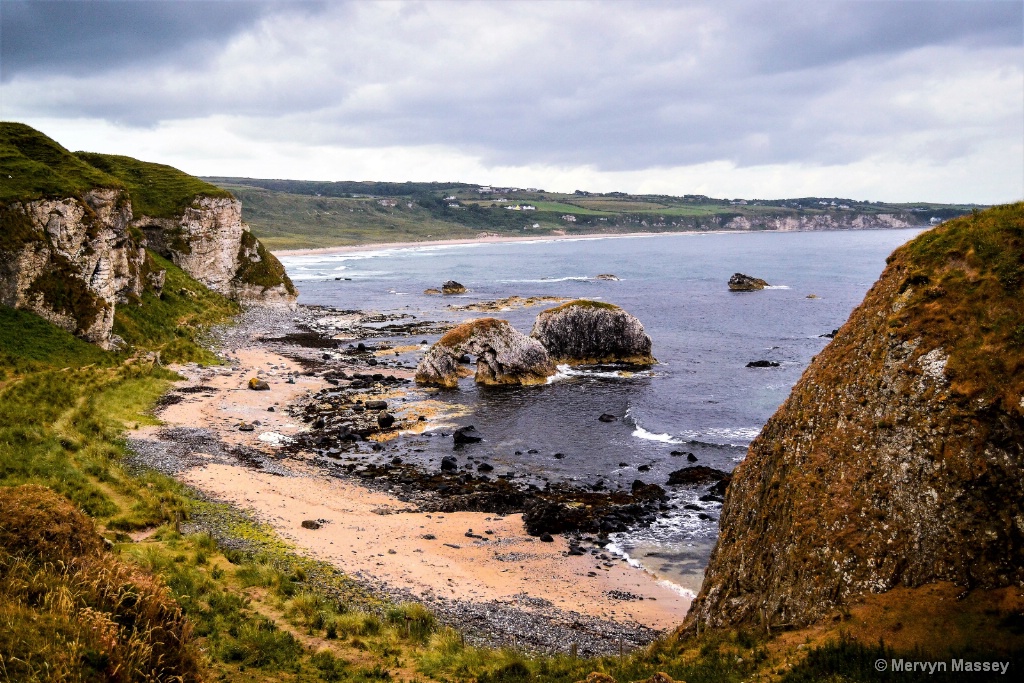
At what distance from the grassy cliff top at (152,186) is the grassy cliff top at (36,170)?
25464 millimetres

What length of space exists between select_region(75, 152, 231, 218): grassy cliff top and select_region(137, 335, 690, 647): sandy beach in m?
55.5

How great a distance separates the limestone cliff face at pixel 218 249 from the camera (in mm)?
82375

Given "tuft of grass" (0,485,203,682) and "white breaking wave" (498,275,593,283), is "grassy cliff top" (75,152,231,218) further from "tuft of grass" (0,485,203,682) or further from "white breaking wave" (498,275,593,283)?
"tuft of grass" (0,485,203,682)

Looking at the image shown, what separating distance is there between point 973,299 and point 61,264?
164 feet

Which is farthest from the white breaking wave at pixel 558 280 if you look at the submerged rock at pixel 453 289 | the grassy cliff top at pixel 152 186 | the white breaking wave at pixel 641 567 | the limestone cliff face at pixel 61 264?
the white breaking wave at pixel 641 567

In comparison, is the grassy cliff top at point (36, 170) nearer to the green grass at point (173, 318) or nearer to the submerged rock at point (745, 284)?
the green grass at point (173, 318)

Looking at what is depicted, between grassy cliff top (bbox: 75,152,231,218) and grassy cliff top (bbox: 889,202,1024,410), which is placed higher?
grassy cliff top (bbox: 75,152,231,218)

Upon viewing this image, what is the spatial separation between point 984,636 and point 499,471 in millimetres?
26249

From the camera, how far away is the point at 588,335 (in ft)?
201

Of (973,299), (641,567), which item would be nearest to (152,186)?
(641,567)

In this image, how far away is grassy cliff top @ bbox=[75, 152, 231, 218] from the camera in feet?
269

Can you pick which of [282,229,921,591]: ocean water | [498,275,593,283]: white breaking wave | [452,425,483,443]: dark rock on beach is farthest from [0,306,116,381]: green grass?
[498,275,593,283]: white breaking wave

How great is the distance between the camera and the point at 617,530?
29.2m

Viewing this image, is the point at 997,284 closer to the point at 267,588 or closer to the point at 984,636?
the point at 984,636
